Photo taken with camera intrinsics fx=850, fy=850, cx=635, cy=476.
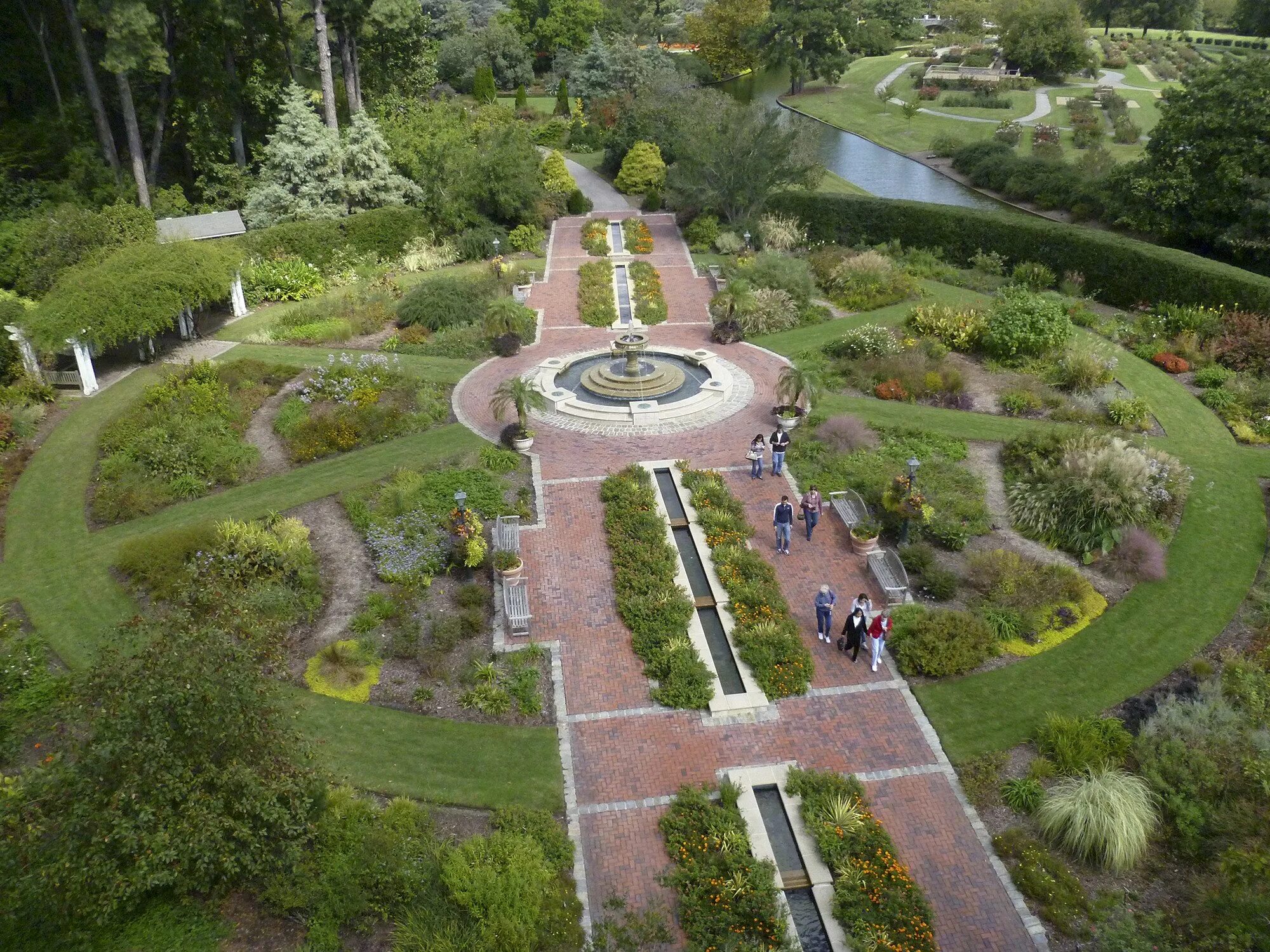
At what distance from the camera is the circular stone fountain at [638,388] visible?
2400 cm

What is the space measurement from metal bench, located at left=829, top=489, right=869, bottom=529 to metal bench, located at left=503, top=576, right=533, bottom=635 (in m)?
7.26

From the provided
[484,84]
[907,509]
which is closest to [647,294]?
[907,509]

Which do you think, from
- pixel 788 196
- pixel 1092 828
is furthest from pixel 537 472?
pixel 788 196

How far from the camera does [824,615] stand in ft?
52.1

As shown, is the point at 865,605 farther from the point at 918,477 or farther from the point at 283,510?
the point at 283,510

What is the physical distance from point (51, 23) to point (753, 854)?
4413 centimetres

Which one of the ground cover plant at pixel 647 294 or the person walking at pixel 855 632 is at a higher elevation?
the ground cover plant at pixel 647 294

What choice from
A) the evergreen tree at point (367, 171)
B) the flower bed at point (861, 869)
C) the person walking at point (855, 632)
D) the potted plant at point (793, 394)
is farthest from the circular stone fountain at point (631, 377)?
the evergreen tree at point (367, 171)

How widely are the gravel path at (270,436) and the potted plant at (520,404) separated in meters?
5.56

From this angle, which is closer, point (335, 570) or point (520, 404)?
point (335, 570)

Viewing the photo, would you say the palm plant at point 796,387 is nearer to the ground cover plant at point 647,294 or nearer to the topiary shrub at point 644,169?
the ground cover plant at point 647,294

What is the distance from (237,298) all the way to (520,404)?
51.9 feet

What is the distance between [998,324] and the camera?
2634 cm

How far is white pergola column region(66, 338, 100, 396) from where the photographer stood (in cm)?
2455
